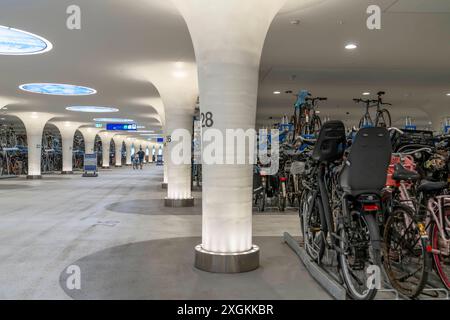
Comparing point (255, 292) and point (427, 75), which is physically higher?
point (427, 75)

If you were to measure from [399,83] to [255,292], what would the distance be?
35.6ft

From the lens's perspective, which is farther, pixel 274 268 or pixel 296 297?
pixel 274 268

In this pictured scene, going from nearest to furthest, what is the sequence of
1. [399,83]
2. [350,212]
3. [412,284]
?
1. [350,212]
2. [412,284]
3. [399,83]

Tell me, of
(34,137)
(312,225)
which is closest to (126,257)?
(312,225)

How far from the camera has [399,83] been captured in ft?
41.3

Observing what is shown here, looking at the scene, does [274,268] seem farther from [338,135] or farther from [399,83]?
[399,83]

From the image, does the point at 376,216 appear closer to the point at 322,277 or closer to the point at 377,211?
the point at 377,211

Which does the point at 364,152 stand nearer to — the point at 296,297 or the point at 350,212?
the point at 350,212

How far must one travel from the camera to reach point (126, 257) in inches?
193

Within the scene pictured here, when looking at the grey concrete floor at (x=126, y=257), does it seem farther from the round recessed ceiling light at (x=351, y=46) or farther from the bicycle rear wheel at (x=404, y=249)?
the round recessed ceiling light at (x=351, y=46)

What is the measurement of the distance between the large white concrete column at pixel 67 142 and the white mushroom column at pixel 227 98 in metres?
24.5

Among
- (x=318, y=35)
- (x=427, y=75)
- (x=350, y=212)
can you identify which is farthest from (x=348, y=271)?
(x=427, y=75)

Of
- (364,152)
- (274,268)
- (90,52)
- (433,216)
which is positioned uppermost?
(90,52)
